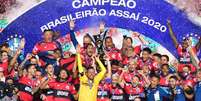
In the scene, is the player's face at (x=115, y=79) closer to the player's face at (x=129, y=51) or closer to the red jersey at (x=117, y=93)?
the red jersey at (x=117, y=93)

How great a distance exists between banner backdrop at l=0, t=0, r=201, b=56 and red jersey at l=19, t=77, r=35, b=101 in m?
0.49

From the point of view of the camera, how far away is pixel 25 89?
957 centimetres

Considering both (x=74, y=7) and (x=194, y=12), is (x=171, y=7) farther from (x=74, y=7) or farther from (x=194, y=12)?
(x=74, y=7)

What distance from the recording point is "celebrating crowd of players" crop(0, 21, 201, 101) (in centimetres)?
958

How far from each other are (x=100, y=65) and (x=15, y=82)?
35.3 inches

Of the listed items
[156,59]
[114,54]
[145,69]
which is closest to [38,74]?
[114,54]

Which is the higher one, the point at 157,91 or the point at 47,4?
the point at 47,4

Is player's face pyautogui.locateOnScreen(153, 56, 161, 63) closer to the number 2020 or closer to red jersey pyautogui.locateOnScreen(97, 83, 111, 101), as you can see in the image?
the number 2020

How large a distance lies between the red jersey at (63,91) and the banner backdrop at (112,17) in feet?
1.81

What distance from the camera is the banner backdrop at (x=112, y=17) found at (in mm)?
9688

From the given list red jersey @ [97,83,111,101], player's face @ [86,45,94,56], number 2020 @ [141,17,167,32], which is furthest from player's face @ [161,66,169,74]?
player's face @ [86,45,94,56]

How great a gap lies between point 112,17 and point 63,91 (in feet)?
3.08

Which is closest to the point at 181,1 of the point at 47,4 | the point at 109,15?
the point at 109,15

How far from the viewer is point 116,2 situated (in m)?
9.74
